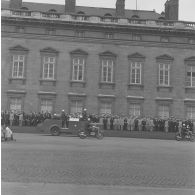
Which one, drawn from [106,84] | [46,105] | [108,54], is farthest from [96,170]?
[108,54]

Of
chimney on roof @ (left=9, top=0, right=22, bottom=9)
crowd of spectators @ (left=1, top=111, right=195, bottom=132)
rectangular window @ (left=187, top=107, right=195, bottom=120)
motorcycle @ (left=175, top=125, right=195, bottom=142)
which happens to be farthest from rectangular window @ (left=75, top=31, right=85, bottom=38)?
motorcycle @ (left=175, top=125, right=195, bottom=142)

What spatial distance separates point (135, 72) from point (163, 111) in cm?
445

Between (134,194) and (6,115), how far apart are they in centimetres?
2848

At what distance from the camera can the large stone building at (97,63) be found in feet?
126

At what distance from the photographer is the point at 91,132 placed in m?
26.5

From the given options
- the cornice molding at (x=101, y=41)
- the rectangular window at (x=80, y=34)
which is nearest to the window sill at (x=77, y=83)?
the cornice molding at (x=101, y=41)

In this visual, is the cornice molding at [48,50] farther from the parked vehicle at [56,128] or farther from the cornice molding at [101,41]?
the parked vehicle at [56,128]

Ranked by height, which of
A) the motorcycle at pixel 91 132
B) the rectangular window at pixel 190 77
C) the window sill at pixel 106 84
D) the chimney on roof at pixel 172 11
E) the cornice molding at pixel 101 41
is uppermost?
the chimney on roof at pixel 172 11

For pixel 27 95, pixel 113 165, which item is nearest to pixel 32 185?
pixel 113 165

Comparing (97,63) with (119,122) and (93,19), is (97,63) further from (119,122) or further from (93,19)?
(119,122)

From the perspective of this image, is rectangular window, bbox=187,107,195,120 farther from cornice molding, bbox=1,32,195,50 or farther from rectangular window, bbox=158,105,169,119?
cornice molding, bbox=1,32,195,50

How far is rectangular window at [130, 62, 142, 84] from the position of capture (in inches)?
1559

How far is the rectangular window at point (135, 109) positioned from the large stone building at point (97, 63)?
6cm

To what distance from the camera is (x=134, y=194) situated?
7.07 metres
